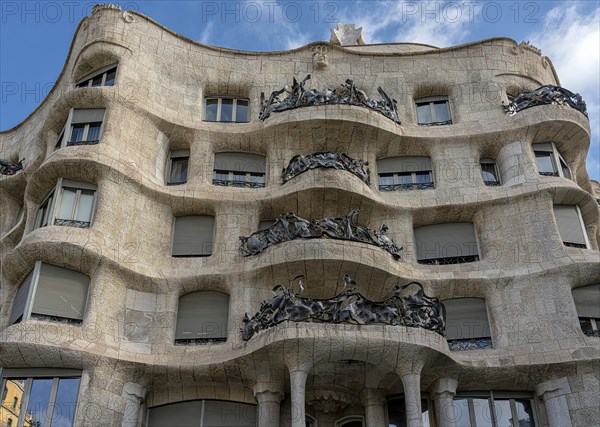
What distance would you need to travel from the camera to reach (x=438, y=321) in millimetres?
17391

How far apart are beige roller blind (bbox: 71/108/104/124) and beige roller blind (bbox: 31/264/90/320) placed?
16.8 feet

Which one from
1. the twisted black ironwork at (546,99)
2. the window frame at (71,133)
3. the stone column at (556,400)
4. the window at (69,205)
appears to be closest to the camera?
the stone column at (556,400)

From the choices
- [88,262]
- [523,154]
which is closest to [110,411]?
[88,262]

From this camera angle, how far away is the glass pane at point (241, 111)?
77.4 ft

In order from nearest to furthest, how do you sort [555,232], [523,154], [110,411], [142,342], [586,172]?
[110,411] → [142,342] → [555,232] → [523,154] → [586,172]

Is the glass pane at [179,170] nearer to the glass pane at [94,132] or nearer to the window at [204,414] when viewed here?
the glass pane at [94,132]

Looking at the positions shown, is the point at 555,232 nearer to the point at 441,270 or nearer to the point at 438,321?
the point at 441,270

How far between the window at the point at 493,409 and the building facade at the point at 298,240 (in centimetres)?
6

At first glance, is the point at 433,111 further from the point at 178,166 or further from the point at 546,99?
the point at 178,166

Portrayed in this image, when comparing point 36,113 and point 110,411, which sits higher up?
point 36,113

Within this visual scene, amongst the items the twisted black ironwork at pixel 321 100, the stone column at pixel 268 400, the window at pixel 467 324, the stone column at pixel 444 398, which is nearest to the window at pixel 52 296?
the stone column at pixel 268 400

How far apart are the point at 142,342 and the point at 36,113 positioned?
37.0 ft

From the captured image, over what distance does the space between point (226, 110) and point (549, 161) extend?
10.5 metres

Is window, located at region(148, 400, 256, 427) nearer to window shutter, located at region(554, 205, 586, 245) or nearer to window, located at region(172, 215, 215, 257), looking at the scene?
window, located at region(172, 215, 215, 257)
